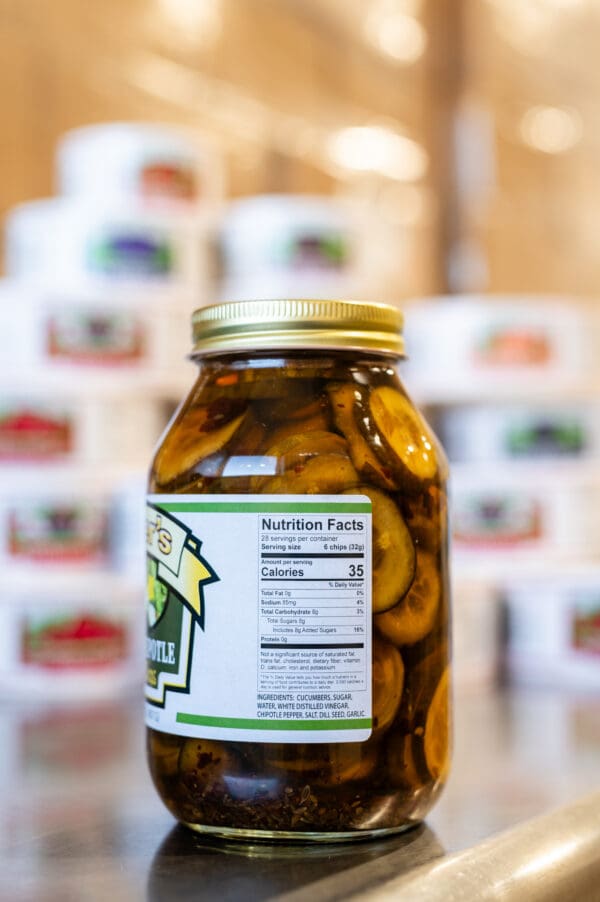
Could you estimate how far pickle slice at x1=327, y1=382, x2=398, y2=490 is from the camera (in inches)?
19.7

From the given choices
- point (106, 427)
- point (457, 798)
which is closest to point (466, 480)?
point (106, 427)

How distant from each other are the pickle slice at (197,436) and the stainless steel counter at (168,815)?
162 millimetres

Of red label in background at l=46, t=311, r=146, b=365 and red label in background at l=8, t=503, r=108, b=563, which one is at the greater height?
red label in background at l=46, t=311, r=146, b=365

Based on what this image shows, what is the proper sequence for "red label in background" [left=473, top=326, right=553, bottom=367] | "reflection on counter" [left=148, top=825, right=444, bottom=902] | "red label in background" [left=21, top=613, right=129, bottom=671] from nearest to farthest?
"reflection on counter" [left=148, top=825, right=444, bottom=902] < "red label in background" [left=21, top=613, right=129, bottom=671] < "red label in background" [left=473, top=326, right=553, bottom=367]

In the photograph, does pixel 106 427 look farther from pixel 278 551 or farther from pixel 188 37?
pixel 278 551

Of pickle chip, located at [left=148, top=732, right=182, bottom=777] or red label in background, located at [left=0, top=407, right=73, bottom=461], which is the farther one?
red label in background, located at [left=0, top=407, right=73, bottom=461]

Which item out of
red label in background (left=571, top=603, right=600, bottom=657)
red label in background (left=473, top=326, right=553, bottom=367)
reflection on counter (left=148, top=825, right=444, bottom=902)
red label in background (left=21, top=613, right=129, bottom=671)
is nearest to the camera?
reflection on counter (left=148, top=825, right=444, bottom=902)

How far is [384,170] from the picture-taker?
1.85 meters

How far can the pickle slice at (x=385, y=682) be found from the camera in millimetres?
501

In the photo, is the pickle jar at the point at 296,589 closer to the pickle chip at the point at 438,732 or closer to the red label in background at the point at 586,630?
the pickle chip at the point at 438,732

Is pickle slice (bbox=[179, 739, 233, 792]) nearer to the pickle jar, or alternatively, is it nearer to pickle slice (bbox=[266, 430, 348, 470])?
the pickle jar

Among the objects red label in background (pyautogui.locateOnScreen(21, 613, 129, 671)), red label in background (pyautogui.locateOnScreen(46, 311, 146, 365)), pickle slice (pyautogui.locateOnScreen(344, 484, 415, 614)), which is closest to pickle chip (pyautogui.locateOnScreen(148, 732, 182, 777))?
pickle slice (pyautogui.locateOnScreen(344, 484, 415, 614))

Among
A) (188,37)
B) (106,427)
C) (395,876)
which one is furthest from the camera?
(188,37)

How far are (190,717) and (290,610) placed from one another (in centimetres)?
6
